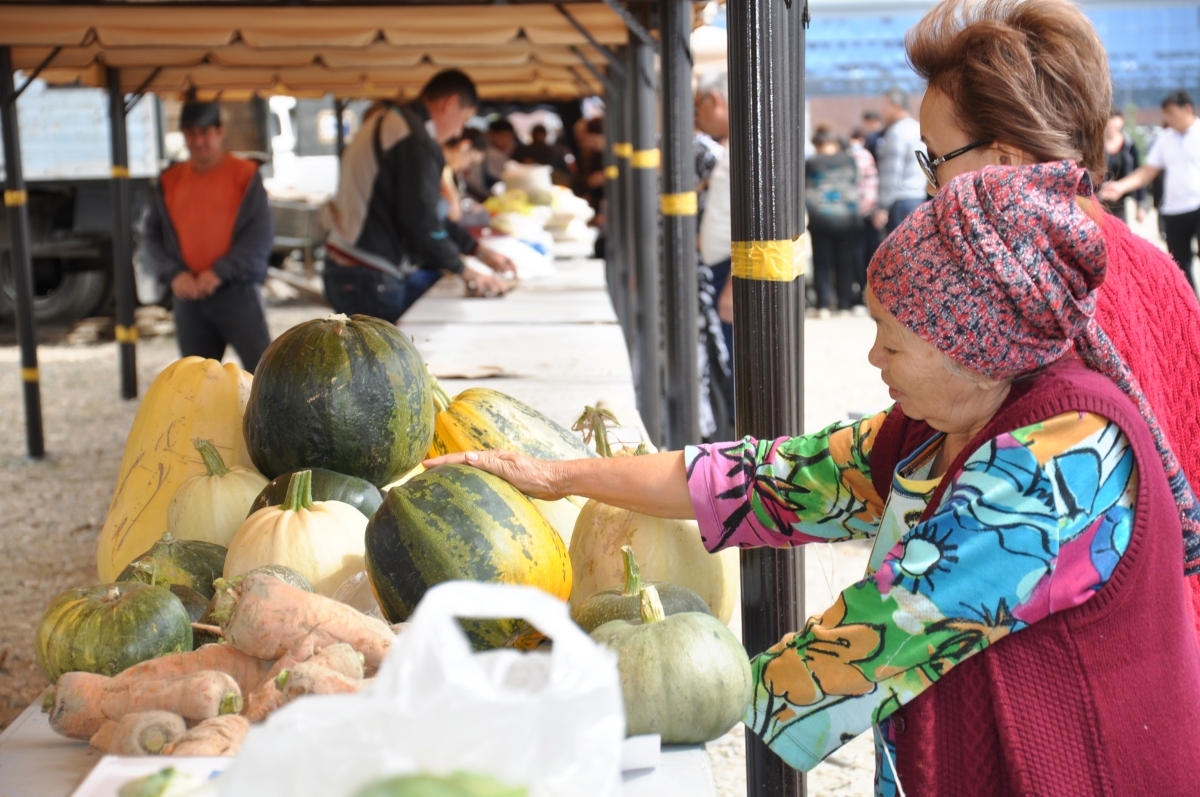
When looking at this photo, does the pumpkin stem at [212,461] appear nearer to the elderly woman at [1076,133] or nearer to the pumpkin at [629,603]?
the pumpkin at [629,603]

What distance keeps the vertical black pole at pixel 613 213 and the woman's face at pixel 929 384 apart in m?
7.94

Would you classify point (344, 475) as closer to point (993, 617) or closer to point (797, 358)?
point (797, 358)

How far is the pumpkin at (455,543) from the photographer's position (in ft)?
5.96

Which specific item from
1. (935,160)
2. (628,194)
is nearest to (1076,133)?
(935,160)

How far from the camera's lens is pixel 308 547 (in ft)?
6.35

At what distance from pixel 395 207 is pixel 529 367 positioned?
7.86 feet

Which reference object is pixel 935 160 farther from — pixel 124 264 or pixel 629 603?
pixel 124 264

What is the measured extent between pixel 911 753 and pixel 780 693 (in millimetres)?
183

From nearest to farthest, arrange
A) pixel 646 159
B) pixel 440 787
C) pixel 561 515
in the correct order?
pixel 440 787, pixel 561 515, pixel 646 159

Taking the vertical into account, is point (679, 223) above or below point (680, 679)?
above

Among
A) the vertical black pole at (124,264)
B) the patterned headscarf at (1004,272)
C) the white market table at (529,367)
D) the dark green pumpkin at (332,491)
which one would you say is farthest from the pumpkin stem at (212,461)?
the vertical black pole at (124,264)

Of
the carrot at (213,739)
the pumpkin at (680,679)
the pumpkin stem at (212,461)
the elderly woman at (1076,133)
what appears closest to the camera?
the carrot at (213,739)

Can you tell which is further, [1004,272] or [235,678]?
[235,678]

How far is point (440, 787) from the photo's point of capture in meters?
0.84
